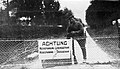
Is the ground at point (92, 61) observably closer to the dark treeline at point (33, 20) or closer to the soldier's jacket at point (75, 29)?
the soldier's jacket at point (75, 29)

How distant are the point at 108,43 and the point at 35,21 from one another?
222 cm

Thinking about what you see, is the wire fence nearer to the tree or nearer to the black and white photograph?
the black and white photograph

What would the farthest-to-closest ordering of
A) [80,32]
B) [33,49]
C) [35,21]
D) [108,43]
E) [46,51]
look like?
[35,21]
[108,43]
[33,49]
[80,32]
[46,51]

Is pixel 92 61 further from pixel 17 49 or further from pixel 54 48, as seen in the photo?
pixel 17 49

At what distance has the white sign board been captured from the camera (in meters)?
2.00

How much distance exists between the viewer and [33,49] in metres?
3.27

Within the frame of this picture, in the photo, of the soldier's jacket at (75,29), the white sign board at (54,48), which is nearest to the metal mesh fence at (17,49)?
the white sign board at (54,48)

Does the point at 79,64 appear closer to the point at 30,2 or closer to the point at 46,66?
the point at 46,66

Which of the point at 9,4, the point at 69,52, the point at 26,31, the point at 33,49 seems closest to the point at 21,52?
the point at 33,49

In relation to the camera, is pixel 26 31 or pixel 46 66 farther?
pixel 26 31

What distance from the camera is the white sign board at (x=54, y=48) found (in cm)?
200

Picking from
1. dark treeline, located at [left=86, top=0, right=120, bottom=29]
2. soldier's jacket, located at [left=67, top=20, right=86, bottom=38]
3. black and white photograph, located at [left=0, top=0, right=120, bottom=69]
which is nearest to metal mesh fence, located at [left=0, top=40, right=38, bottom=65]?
black and white photograph, located at [left=0, top=0, right=120, bottom=69]

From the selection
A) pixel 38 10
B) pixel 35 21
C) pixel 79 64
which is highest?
pixel 38 10

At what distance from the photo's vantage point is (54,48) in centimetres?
202
